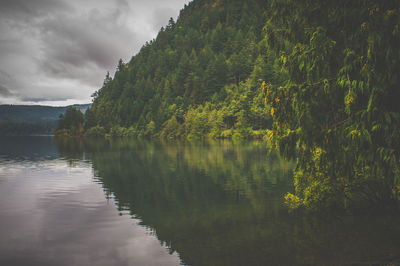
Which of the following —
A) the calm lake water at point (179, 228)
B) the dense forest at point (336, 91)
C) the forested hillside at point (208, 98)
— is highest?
the forested hillside at point (208, 98)

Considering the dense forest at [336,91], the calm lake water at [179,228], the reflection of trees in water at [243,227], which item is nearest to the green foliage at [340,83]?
the dense forest at [336,91]

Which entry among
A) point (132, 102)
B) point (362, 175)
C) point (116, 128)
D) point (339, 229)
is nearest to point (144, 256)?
point (339, 229)

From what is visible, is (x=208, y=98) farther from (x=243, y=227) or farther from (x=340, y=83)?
(x=340, y=83)

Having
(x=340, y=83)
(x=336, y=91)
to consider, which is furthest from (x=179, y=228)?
(x=340, y=83)

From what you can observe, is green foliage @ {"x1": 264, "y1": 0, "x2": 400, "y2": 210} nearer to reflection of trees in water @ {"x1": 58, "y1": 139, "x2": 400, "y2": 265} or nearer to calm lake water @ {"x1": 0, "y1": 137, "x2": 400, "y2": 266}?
reflection of trees in water @ {"x1": 58, "y1": 139, "x2": 400, "y2": 265}

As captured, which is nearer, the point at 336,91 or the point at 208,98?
the point at 336,91

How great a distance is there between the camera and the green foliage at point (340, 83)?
27.6ft

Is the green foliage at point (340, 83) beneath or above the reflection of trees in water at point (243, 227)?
above

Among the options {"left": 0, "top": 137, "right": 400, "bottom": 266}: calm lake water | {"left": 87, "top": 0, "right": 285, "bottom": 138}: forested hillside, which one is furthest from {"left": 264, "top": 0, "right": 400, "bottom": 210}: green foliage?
{"left": 87, "top": 0, "right": 285, "bottom": 138}: forested hillside

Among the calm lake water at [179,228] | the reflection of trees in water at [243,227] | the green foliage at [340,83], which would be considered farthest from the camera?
the calm lake water at [179,228]

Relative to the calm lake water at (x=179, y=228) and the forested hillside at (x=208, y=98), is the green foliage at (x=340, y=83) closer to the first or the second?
the calm lake water at (x=179, y=228)

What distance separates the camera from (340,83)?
8.80m

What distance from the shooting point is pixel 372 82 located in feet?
28.1

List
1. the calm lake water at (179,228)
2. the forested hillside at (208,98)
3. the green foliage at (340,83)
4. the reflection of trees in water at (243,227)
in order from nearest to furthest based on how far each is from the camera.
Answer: the green foliage at (340,83) → the reflection of trees in water at (243,227) → the calm lake water at (179,228) → the forested hillside at (208,98)
